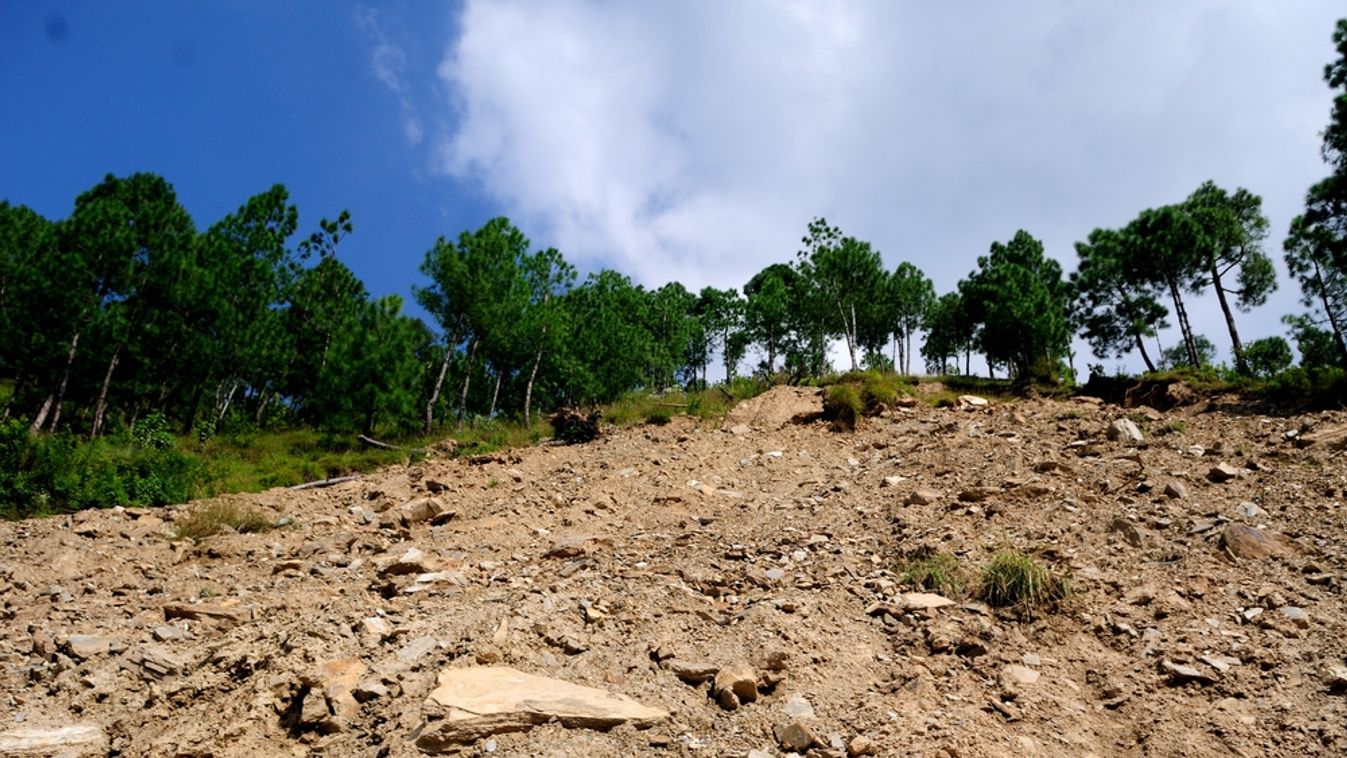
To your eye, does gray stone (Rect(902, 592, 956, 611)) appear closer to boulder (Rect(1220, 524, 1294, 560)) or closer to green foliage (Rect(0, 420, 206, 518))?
boulder (Rect(1220, 524, 1294, 560))

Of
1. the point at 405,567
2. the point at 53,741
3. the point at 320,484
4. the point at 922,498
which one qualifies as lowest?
the point at 53,741

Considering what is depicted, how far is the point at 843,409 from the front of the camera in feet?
40.6

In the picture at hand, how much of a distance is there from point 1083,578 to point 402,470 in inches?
417

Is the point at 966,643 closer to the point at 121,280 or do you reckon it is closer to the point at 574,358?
the point at 121,280

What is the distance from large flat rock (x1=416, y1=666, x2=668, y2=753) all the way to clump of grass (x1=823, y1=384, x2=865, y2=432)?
355 inches

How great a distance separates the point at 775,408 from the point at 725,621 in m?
8.94

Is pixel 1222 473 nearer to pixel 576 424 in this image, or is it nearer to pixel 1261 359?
pixel 576 424

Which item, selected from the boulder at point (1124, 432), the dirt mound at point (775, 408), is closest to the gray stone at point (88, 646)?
the dirt mound at point (775, 408)

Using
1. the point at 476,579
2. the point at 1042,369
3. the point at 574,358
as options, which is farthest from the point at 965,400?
the point at 574,358

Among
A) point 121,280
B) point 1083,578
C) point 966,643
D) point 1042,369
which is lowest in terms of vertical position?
point 966,643

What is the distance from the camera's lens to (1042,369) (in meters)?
18.7

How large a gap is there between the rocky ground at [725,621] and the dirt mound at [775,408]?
380cm

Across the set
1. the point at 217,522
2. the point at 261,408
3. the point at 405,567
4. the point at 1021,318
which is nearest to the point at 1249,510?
the point at 405,567

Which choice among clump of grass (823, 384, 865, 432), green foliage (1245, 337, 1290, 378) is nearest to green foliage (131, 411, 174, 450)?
clump of grass (823, 384, 865, 432)
